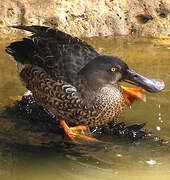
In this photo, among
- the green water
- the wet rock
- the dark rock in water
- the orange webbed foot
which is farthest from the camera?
the wet rock

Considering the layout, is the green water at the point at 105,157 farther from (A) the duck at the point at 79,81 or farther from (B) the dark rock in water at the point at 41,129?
(A) the duck at the point at 79,81

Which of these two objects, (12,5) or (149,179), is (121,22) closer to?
(12,5)

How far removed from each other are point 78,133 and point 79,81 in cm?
66

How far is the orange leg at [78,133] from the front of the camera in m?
4.60

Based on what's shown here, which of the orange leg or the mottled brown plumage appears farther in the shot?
the orange leg

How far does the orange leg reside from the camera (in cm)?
460

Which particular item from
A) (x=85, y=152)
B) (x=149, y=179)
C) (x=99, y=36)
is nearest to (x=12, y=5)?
(x=99, y=36)

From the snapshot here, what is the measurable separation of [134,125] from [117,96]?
16.4 inches

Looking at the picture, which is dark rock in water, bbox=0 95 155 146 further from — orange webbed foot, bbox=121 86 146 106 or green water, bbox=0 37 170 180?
orange webbed foot, bbox=121 86 146 106

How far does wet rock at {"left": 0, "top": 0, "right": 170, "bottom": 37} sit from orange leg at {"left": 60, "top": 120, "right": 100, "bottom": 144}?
143 inches

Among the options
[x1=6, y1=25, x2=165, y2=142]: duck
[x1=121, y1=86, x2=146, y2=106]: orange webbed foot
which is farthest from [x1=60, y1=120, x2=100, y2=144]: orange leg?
A: [x1=121, y1=86, x2=146, y2=106]: orange webbed foot

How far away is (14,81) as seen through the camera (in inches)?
234

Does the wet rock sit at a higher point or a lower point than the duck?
higher

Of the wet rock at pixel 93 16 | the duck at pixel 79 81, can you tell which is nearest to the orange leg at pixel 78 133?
the duck at pixel 79 81
